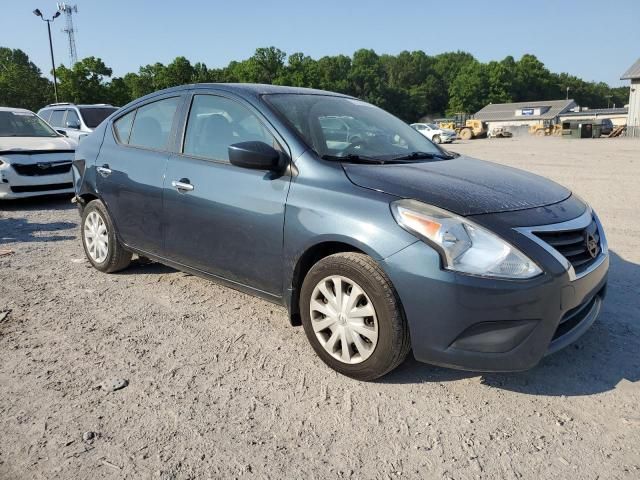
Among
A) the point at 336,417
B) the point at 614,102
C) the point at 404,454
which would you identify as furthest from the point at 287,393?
the point at 614,102

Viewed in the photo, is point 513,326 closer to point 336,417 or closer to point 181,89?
point 336,417

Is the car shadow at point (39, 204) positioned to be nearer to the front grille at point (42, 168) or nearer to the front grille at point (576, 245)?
the front grille at point (42, 168)

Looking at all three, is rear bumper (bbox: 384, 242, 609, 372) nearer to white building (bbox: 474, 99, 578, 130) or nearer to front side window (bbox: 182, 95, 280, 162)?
front side window (bbox: 182, 95, 280, 162)

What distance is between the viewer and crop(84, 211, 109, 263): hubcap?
15.4 feet

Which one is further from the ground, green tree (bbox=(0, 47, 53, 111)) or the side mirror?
green tree (bbox=(0, 47, 53, 111))

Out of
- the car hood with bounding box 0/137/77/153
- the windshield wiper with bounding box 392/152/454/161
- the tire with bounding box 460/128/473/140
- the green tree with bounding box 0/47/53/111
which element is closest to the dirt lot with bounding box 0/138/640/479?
the windshield wiper with bounding box 392/152/454/161

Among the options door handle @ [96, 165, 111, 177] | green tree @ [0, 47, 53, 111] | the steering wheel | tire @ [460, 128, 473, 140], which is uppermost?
green tree @ [0, 47, 53, 111]

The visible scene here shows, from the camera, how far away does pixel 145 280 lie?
462 centimetres

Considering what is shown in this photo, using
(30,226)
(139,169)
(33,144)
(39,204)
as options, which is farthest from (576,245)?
(33,144)

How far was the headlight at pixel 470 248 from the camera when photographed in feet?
8.18

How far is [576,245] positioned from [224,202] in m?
2.13

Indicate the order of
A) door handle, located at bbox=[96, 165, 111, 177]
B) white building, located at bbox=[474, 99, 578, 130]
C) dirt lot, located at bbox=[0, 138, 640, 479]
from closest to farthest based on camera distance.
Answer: dirt lot, located at bbox=[0, 138, 640, 479] < door handle, located at bbox=[96, 165, 111, 177] < white building, located at bbox=[474, 99, 578, 130]

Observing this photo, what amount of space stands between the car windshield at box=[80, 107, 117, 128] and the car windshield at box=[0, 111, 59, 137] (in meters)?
1.94

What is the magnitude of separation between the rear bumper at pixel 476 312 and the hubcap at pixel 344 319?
0.82ft
